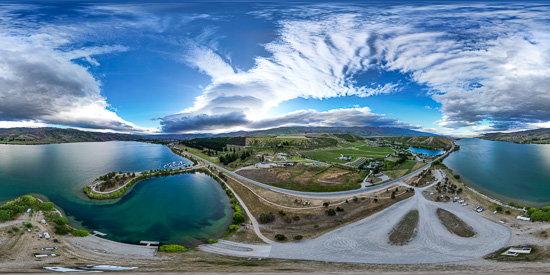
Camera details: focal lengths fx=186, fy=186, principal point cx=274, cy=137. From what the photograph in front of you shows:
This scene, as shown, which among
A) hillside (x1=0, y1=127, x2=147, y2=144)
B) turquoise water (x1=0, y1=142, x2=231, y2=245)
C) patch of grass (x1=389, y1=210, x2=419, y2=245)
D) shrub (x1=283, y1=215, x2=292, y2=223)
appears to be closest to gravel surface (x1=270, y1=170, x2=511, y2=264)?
patch of grass (x1=389, y1=210, x2=419, y2=245)

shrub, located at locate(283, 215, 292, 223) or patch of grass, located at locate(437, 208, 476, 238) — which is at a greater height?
patch of grass, located at locate(437, 208, 476, 238)

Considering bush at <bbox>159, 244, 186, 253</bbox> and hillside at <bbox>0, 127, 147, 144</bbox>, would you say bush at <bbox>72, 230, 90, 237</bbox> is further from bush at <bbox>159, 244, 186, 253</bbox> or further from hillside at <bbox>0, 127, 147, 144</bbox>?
hillside at <bbox>0, 127, 147, 144</bbox>

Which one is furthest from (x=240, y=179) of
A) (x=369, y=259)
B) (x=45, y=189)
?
(x=45, y=189)

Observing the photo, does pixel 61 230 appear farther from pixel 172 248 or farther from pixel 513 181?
pixel 513 181

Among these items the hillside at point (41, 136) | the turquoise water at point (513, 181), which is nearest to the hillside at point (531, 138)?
the turquoise water at point (513, 181)

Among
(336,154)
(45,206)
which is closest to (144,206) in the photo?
(45,206)

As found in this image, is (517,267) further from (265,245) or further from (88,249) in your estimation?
(88,249)

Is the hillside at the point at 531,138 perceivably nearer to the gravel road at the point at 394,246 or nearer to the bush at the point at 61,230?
the gravel road at the point at 394,246
